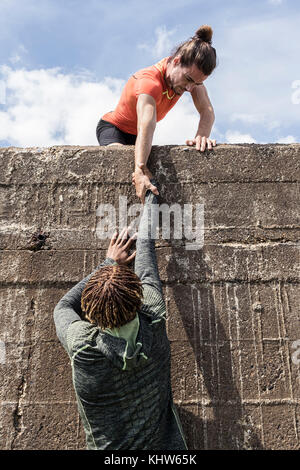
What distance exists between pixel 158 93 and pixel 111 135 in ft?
2.06

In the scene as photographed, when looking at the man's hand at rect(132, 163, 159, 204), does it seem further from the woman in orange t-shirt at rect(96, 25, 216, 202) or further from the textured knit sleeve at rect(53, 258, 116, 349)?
the textured knit sleeve at rect(53, 258, 116, 349)

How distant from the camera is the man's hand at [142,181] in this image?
3.18 metres

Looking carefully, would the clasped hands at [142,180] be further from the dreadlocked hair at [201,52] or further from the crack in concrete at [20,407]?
the crack in concrete at [20,407]

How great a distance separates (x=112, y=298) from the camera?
2203 mm

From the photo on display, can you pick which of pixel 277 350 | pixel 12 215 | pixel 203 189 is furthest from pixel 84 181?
pixel 277 350

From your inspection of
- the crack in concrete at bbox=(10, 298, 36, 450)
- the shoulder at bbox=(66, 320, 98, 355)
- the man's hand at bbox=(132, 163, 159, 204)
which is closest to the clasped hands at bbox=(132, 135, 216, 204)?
the man's hand at bbox=(132, 163, 159, 204)

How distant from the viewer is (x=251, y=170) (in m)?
3.47

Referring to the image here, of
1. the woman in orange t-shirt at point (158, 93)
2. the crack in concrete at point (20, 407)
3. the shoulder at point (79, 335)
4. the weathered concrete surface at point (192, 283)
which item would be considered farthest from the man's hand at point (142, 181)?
the crack in concrete at point (20, 407)

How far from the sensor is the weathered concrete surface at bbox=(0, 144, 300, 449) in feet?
9.97

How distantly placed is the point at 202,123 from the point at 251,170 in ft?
2.10

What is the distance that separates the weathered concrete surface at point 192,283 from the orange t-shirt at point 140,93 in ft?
1.04

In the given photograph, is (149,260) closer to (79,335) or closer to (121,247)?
(121,247)

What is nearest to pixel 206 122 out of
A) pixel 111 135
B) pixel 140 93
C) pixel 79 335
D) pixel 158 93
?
pixel 158 93
